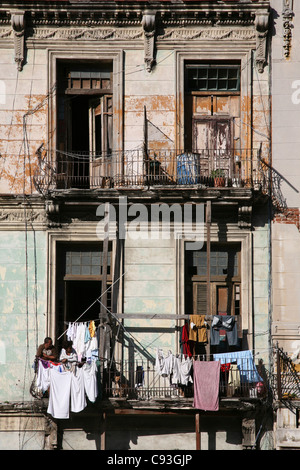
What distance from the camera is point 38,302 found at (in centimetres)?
2831

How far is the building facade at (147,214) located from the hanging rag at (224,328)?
0.06 meters

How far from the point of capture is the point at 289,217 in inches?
1126

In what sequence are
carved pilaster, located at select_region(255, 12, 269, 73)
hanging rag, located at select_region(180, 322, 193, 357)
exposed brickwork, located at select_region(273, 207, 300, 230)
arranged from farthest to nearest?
carved pilaster, located at select_region(255, 12, 269, 73) < exposed brickwork, located at select_region(273, 207, 300, 230) < hanging rag, located at select_region(180, 322, 193, 357)

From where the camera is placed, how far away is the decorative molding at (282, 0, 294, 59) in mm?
29125

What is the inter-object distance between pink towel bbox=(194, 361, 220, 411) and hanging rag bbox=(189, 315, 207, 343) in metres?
0.70

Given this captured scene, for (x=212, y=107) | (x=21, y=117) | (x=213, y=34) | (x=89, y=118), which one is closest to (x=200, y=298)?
(x=212, y=107)

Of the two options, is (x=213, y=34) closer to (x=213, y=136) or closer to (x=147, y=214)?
(x=213, y=136)

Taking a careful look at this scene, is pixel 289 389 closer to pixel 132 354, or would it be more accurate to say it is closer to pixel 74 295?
pixel 132 354

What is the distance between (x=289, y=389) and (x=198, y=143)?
6434 mm

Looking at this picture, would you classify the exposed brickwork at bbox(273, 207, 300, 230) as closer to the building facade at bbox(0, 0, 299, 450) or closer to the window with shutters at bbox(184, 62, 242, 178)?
the building facade at bbox(0, 0, 299, 450)

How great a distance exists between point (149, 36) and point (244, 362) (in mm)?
8263

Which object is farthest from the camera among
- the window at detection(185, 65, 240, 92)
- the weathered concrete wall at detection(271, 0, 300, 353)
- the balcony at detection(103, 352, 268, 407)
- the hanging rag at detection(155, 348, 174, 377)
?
the window at detection(185, 65, 240, 92)

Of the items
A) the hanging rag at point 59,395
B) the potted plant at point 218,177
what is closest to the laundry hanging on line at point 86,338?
the hanging rag at point 59,395

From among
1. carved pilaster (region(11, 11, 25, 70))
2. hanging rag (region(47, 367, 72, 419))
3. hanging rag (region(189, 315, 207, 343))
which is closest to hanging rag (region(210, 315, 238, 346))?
hanging rag (region(189, 315, 207, 343))
